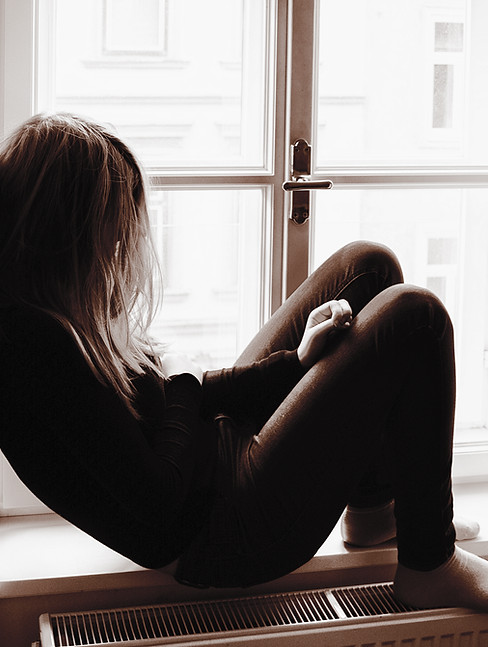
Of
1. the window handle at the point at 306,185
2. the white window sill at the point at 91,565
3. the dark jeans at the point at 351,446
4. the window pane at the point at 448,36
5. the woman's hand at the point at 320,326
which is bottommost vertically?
the white window sill at the point at 91,565

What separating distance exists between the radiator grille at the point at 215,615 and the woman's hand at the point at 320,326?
408 millimetres

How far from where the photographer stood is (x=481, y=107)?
1817 millimetres

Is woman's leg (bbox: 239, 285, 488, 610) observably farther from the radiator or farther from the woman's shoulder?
the woman's shoulder

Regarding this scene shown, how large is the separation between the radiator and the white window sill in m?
0.04

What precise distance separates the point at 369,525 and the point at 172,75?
889 mm

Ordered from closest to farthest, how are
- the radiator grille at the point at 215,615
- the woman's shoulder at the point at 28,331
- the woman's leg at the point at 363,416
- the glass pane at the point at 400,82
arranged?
1. the woman's shoulder at the point at 28,331
2. the woman's leg at the point at 363,416
3. the radiator grille at the point at 215,615
4. the glass pane at the point at 400,82

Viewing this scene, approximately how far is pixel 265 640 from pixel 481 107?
112 centimetres

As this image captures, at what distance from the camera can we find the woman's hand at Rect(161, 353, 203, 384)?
1445mm

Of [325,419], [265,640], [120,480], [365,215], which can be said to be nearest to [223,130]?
[365,215]

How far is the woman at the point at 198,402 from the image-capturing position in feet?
3.86

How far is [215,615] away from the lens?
4.80 ft

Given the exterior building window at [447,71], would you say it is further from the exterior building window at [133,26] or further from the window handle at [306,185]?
the exterior building window at [133,26]

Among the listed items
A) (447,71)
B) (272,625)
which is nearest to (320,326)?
(272,625)

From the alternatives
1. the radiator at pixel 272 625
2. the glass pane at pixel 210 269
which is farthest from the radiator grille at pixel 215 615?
the glass pane at pixel 210 269
